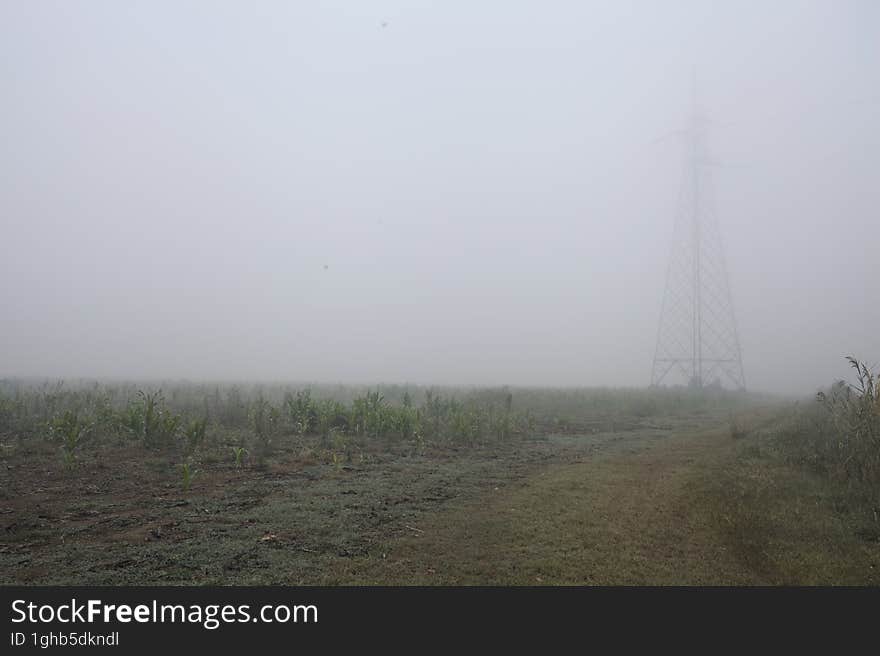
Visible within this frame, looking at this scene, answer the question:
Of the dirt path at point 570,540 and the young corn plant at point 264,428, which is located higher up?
the young corn plant at point 264,428

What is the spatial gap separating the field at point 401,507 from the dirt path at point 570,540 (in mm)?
30

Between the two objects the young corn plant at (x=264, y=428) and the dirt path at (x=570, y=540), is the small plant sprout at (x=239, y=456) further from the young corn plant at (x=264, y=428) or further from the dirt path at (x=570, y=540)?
the dirt path at (x=570, y=540)

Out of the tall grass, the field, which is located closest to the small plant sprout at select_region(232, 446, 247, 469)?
the field

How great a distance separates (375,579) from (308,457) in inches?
246

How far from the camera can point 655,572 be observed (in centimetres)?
483

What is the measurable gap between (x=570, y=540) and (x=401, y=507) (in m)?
2.48

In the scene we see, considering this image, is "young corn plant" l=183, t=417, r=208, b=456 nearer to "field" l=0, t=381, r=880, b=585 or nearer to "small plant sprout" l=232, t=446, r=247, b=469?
"field" l=0, t=381, r=880, b=585

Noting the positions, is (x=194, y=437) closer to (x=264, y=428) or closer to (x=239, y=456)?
(x=239, y=456)

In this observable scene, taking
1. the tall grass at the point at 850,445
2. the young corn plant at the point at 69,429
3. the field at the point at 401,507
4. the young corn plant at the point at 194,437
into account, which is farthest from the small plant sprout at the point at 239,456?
the tall grass at the point at 850,445

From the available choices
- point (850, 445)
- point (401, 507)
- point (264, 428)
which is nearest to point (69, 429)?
point (264, 428)

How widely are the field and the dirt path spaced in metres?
0.03

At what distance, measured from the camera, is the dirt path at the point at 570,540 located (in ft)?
15.7

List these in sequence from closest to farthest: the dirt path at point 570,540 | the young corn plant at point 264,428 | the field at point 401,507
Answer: the dirt path at point 570,540
the field at point 401,507
the young corn plant at point 264,428
